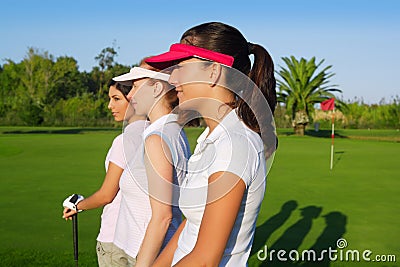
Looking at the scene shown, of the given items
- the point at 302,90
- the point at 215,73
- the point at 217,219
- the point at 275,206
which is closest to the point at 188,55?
the point at 215,73

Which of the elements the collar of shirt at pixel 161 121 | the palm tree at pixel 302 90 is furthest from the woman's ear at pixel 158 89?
the palm tree at pixel 302 90

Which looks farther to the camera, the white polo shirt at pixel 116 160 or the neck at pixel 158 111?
the white polo shirt at pixel 116 160

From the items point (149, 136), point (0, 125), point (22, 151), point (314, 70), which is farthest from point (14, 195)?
point (0, 125)

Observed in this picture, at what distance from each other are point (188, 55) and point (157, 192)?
68cm

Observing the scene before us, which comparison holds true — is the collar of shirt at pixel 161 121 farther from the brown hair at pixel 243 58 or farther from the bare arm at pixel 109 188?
the brown hair at pixel 243 58

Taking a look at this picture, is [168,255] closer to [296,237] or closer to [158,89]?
[158,89]

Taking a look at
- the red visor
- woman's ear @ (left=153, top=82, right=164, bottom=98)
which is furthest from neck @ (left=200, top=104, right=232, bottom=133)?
woman's ear @ (left=153, top=82, right=164, bottom=98)

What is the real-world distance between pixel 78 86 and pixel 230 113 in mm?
71155

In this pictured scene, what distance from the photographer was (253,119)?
191 cm

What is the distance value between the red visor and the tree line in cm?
3382

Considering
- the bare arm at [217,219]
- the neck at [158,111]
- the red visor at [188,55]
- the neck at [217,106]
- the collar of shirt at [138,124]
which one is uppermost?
the red visor at [188,55]

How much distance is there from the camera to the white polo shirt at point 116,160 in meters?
2.82

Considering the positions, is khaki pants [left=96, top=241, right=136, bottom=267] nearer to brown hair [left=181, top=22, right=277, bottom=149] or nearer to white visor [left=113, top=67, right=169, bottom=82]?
white visor [left=113, top=67, right=169, bottom=82]

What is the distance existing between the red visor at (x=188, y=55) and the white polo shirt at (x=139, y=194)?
0.52m
